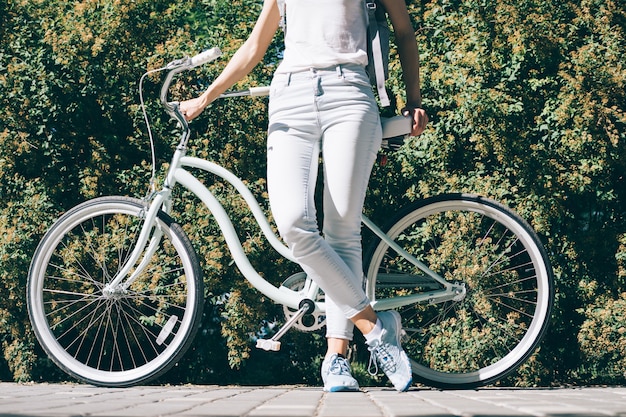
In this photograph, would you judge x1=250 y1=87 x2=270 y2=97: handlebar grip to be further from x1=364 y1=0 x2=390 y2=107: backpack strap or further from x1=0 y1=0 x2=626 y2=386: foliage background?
x1=0 y1=0 x2=626 y2=386: foliage background

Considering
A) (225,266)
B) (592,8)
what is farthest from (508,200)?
(225,266)

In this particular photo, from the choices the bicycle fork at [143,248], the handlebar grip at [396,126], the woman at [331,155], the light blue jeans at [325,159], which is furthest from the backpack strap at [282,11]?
the bicycle fork at [143,248]

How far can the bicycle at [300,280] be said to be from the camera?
13.0 ft

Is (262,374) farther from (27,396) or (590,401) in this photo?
(590,401)

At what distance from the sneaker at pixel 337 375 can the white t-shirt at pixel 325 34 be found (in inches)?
48.7

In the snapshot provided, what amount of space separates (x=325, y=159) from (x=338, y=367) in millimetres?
880

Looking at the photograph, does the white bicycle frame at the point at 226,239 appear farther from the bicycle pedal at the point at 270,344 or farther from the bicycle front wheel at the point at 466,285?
the bicycle pedal at the point at 270,344

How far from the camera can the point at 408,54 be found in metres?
3.88

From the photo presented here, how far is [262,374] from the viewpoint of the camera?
5.26 meters

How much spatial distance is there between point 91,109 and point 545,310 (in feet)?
9.58

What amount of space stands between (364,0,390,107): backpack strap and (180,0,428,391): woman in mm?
29

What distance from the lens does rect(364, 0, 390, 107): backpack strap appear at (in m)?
3.64

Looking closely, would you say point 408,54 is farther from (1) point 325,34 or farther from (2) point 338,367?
(2) point 338,367

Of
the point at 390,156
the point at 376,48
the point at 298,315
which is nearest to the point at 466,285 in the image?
the point at 298,315
